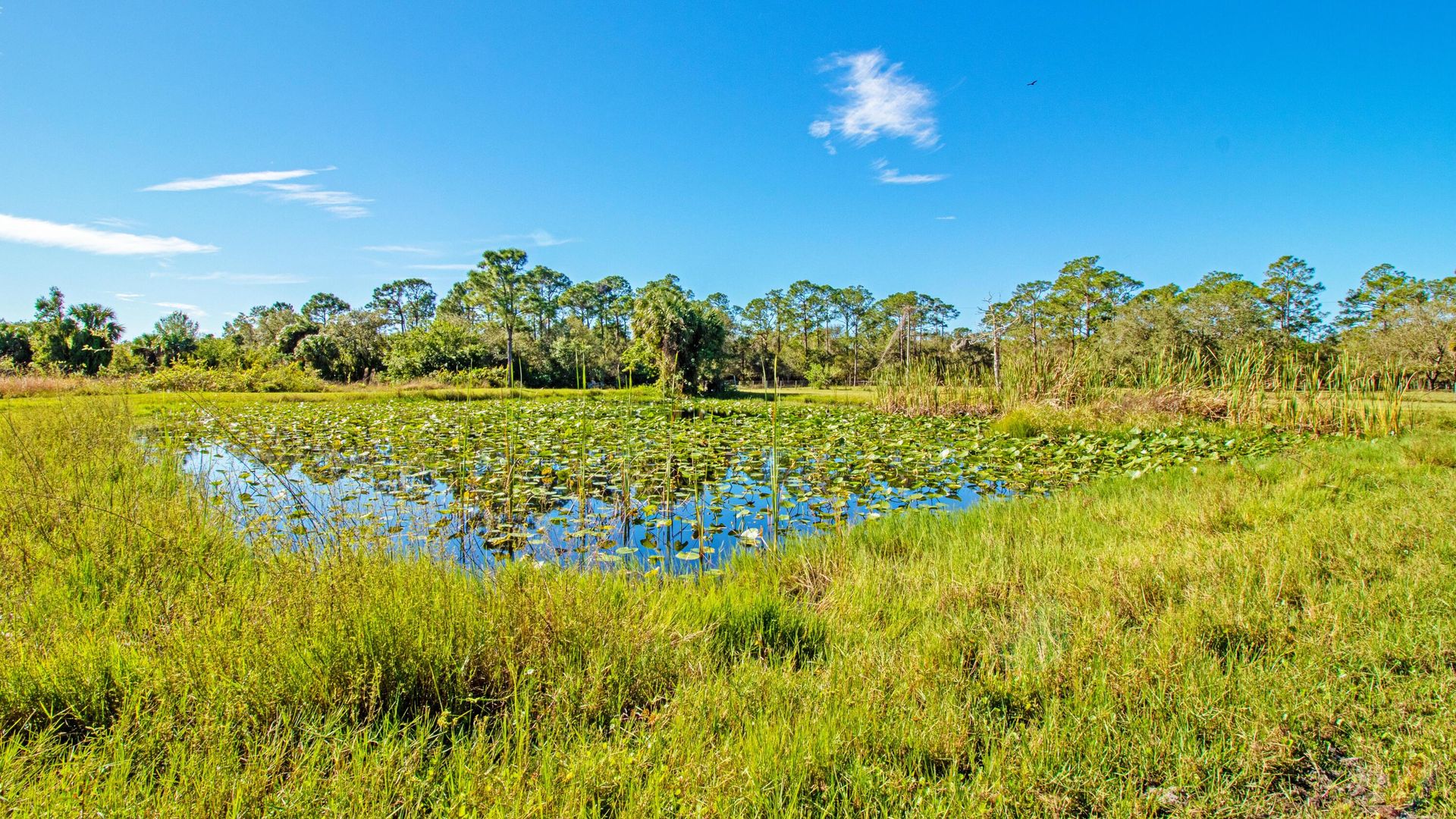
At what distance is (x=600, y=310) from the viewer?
60.5 meters

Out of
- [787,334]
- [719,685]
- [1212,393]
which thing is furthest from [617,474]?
[787,334]

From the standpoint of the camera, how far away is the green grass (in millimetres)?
1488

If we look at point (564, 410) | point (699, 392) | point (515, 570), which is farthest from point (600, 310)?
point (515, 570)

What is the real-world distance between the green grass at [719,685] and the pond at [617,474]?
84cm

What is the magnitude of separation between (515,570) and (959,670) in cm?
205

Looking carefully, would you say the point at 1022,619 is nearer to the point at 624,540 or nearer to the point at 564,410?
the point at 624,540

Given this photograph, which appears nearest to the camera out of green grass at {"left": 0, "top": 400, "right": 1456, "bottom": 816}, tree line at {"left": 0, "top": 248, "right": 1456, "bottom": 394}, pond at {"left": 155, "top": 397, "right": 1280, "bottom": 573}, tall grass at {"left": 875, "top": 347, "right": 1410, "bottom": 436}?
green grass at {"left": 0, "top": 400, "right": 1456, "bottom": 816}

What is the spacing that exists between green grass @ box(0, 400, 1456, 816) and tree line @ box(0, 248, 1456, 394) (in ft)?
30.5

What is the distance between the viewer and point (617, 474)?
6.32 m

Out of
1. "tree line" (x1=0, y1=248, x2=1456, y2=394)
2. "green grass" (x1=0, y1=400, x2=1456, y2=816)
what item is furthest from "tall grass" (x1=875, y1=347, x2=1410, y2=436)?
"green grass" (x1=0, y1=400, x2=1456, y2=816)

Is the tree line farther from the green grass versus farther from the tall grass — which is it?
the green grass

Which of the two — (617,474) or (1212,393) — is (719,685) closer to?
(617,474)

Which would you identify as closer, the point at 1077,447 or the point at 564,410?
the point at 1077,447

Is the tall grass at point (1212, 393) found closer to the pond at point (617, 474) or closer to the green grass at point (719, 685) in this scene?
the pond at point (617, 474)
